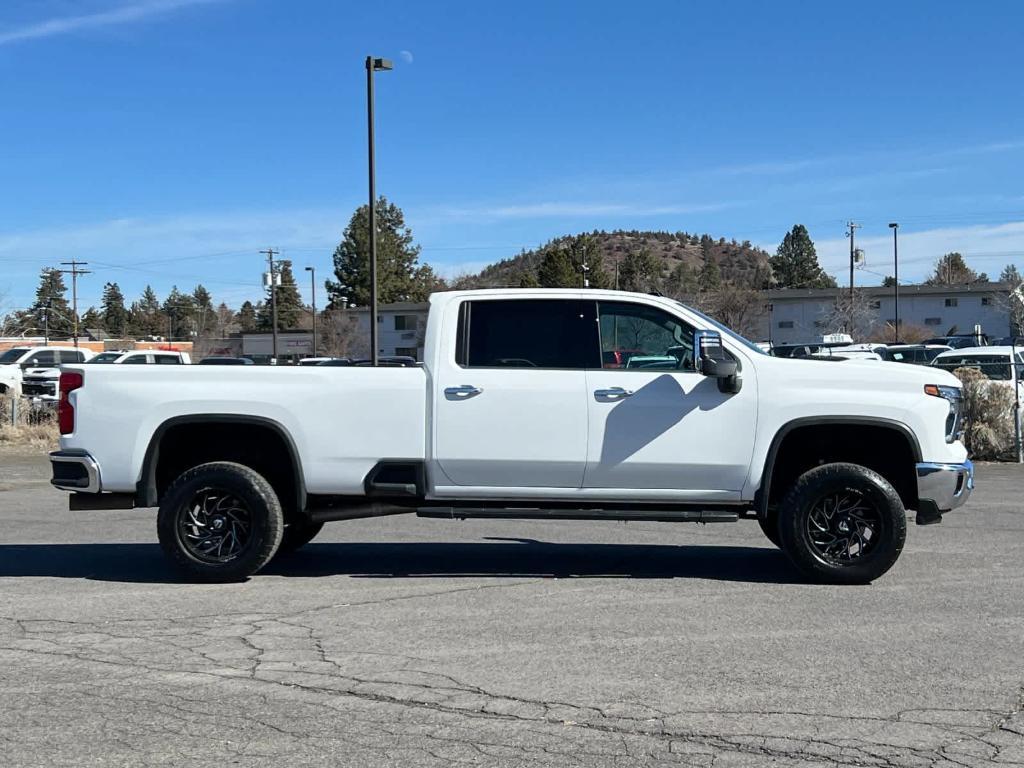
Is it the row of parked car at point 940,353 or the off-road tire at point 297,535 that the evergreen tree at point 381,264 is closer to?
the row of parked car at point 940,353

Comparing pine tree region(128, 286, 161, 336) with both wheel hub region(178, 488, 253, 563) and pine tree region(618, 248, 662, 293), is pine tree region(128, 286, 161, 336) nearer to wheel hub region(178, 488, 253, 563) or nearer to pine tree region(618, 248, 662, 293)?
pine tree region(618, 248, 662, 293)

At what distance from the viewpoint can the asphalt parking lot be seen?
4949mm

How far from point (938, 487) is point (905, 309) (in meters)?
75.4

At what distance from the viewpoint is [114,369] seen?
27.7 feet

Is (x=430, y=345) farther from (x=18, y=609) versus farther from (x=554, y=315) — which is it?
(x=18, y=609)

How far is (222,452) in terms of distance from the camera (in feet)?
29.0

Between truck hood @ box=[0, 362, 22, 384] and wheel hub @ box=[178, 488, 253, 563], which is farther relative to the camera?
truck hood @ box=[0, 362, 22, 384]

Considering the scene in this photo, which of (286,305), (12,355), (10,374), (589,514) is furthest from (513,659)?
(286,305)

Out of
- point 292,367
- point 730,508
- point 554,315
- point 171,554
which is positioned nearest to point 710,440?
point 730,508

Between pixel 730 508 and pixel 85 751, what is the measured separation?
16.2 feet

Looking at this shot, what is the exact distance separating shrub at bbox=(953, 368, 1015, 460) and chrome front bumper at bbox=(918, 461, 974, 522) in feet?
36.9

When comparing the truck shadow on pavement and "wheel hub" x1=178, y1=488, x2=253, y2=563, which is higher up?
"wheel hub" x1=178, y1=488, x2=253, y2=563

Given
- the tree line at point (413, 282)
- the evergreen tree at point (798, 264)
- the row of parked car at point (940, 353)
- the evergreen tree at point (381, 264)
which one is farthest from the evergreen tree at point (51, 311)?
the row of parked car at point (940, 353)

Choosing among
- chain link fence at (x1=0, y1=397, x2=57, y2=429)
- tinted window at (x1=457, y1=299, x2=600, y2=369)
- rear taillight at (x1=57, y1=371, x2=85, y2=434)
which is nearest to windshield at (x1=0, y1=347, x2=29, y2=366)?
chain link fence at (x1=0, y1=397, x2=57, y2=429)
